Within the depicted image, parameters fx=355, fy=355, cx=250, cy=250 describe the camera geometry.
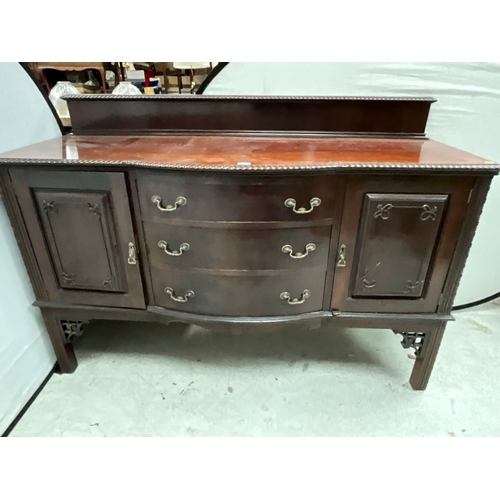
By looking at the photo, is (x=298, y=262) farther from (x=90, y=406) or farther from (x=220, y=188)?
(x=90, y=406)

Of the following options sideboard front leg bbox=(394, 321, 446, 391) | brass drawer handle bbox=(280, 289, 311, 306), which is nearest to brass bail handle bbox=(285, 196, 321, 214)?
brass drawer handle bbox=(280, 289, 311, 306)

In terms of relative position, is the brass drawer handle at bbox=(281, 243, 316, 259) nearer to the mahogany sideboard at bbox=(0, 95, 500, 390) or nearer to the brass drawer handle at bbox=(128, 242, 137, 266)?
the mahogany sideboard at bbox=(0, 95, 500, 390)

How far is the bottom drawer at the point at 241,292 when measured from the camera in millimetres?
1080

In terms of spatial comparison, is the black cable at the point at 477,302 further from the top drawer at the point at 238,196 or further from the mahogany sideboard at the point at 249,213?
the top drawer at the point at 238,196

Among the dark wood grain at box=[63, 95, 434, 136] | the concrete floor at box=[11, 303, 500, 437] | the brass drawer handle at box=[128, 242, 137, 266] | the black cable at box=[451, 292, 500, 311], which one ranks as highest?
the dark wood grain at box=[63, 95, 434, 136]

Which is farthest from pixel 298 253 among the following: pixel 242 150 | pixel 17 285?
pixel 17 285

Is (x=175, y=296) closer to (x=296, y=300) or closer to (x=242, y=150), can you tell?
(x=296, y=300)

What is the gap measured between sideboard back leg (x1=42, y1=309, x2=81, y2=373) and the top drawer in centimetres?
64

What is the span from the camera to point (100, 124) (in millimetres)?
1316

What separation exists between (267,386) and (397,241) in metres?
0.72

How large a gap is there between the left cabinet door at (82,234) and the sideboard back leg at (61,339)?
11 cm

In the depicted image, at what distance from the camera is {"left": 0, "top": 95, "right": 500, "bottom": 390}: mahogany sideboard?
96 cm

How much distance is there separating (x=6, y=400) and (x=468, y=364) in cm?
171

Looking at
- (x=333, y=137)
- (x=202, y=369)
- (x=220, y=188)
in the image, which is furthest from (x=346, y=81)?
(x=202, y=369)
